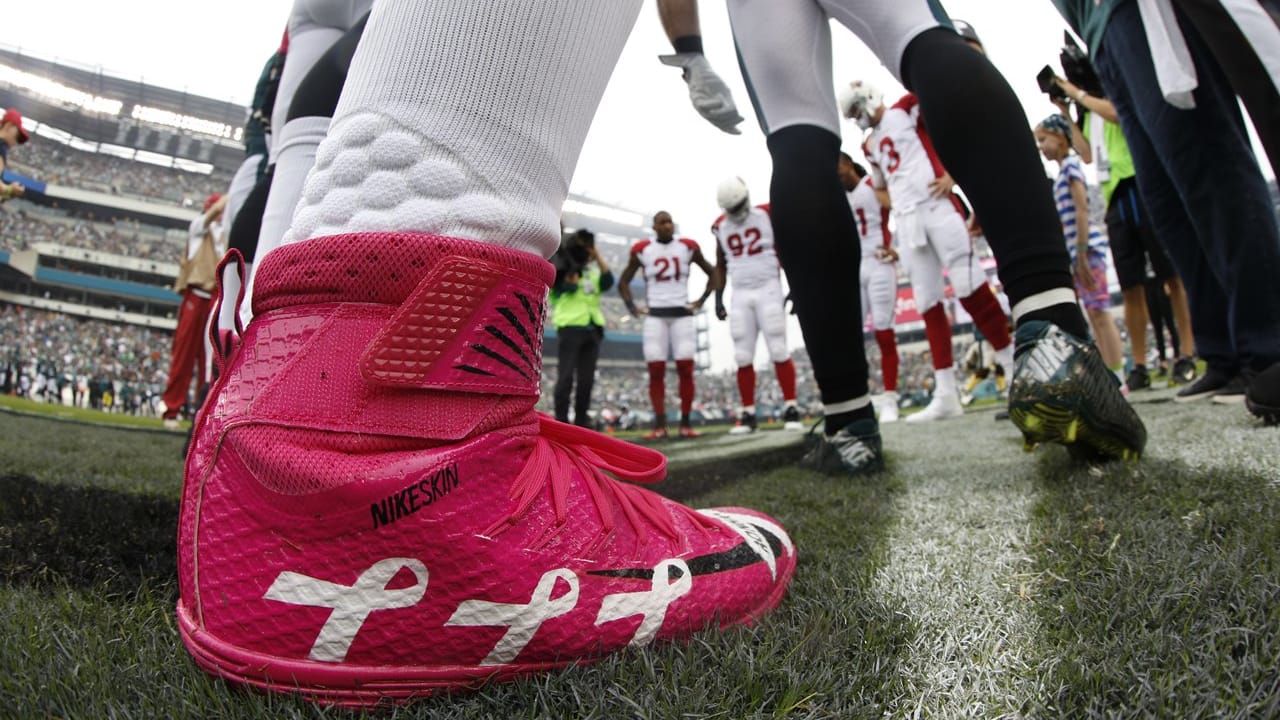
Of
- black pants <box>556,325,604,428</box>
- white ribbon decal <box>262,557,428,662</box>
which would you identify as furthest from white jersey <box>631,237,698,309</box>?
white ribbon decal <box>262,557,428,662</box>

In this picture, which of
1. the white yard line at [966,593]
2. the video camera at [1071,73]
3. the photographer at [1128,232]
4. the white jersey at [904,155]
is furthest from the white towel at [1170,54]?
the photographer at [1128,232]

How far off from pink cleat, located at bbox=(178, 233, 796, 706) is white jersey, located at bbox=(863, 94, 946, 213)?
4.33 m

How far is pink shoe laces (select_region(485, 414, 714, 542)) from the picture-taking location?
628 millimetres

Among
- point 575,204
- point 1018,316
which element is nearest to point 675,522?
point 1018,316

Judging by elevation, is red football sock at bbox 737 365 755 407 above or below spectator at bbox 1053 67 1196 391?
below

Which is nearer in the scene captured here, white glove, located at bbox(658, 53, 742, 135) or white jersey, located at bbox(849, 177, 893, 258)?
white glove, located at bbox(658, 53, 742, 135)

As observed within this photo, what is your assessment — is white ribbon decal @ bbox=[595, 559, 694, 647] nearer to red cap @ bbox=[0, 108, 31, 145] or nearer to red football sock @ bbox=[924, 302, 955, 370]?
red football sock @ bbox=[924, 302, 955, 370]

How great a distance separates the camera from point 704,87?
1.71m

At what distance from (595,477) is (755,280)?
6.04 meters

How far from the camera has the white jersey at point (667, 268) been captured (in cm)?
704

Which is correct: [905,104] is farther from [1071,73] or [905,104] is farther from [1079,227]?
[1071,73]

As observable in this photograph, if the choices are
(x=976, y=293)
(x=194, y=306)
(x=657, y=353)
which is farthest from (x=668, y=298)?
(x=194, y=306)

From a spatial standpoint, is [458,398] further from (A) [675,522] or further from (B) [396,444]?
(A) [675,522]

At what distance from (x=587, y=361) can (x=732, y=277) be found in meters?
1.66
